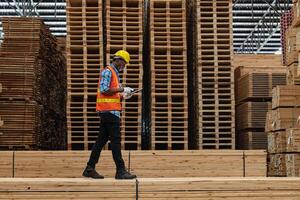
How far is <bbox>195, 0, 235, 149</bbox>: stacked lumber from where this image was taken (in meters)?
9.33

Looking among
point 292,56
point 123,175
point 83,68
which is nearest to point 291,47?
point 292,56

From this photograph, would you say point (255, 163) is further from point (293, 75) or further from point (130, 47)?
point (130, 47)

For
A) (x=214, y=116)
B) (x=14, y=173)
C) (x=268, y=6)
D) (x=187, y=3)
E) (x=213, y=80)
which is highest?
(x=268, y=6)

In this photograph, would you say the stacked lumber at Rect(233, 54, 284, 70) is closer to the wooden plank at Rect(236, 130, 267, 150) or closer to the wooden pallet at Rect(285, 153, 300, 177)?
the wooden plank at Rect(236, 130, 267, 150)

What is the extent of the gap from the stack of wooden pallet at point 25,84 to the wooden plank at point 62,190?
139 inches

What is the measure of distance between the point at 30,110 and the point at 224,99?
136 inches

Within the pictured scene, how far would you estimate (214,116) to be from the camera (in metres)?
9.34

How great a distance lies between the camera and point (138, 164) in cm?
771

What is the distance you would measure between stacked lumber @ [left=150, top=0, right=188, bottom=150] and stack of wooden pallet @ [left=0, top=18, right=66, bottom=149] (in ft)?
6.80

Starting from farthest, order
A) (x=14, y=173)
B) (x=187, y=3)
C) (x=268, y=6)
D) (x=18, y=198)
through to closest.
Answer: (x=268, y=6)
(x=187, y=3)
(x=14, y=173)
(x=18, y=198)

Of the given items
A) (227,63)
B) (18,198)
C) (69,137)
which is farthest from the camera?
(227,63)

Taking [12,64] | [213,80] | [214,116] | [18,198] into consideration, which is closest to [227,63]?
[213,80]

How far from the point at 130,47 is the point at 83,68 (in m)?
0.91

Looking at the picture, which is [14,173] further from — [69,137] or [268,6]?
[268,6]
